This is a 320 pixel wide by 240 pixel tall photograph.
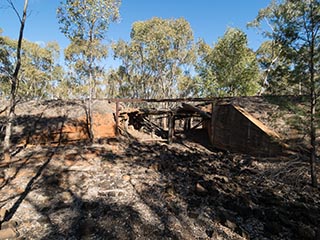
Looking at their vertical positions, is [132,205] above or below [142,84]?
below

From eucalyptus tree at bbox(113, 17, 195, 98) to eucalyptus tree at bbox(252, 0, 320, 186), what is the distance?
13100 millimetres

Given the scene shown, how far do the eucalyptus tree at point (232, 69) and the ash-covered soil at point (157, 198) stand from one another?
9.16 m

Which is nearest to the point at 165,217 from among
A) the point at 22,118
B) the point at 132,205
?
the point at 132,205

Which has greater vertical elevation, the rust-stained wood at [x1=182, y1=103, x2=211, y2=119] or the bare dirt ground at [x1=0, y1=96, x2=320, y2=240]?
the rust-stained wood at [x1=182, y1=103, x2=211, y2=119]

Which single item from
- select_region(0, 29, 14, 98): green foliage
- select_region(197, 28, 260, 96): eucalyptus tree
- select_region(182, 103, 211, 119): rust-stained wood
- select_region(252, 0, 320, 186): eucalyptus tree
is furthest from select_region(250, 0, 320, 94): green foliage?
select_region(197, 28, 260, 96): eucalyptus tree

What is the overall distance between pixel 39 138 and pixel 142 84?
16827mm

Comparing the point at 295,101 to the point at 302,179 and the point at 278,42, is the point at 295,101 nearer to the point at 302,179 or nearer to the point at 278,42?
the point at 278,42

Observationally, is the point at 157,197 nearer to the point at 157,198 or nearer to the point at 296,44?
the point at 157,198

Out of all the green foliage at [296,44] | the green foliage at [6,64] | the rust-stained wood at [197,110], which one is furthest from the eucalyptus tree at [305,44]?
the green foliage at [6,64]

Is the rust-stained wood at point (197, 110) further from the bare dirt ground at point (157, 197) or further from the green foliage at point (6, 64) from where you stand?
the green foliage at point (6, 64)

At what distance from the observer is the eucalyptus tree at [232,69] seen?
15719 mm

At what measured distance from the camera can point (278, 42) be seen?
556 cm

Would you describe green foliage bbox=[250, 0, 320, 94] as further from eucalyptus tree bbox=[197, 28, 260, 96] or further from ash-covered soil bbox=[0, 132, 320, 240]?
eucalyptus tree bbox=[197, 28, 260, 96]

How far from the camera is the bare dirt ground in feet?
13.4
